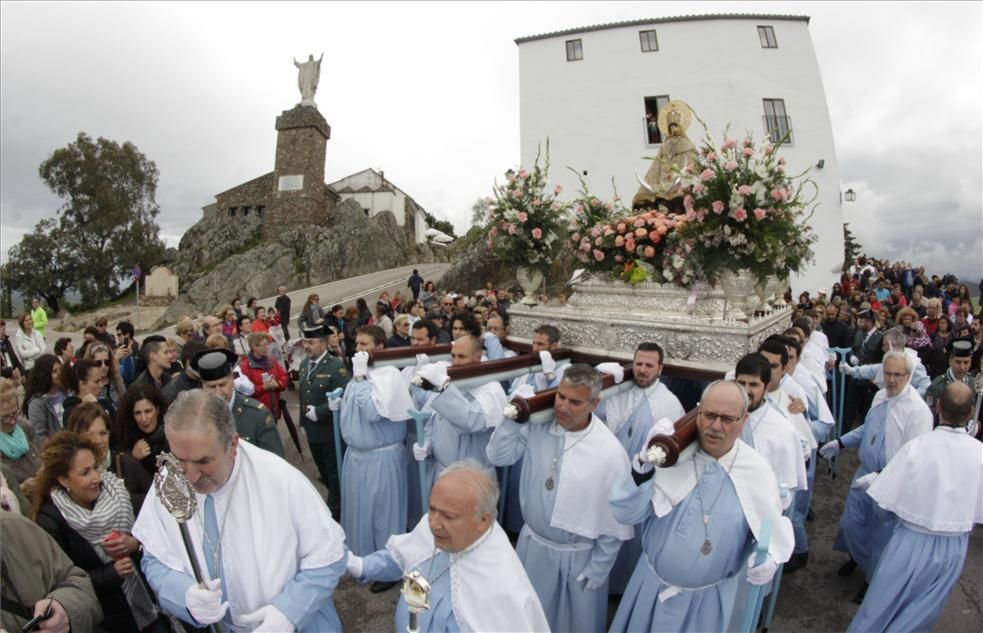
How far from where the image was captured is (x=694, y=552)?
2969 millimetres

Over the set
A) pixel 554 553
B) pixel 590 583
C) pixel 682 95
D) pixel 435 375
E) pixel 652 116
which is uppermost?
pixel 682 95

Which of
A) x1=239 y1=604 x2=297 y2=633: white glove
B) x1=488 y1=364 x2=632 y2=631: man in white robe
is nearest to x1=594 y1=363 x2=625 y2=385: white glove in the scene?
x1=488 y1=364 x2=632 y2=631: man in white robe

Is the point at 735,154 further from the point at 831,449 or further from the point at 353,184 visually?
→ the point at 353,184

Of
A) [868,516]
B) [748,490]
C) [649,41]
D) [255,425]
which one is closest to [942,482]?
[868,516]

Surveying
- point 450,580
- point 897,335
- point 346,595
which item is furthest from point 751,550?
point 897,335

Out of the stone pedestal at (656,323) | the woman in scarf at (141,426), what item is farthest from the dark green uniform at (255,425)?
the stone pedestal at (656,323)

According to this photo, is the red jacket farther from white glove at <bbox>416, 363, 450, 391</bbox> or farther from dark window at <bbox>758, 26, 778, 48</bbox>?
dark window at <bbox>758, 26, 778, 48</bbox>

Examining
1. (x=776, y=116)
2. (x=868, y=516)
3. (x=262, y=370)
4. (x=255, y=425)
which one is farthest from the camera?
(x=776, y=116)

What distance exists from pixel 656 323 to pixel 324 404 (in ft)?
12.3

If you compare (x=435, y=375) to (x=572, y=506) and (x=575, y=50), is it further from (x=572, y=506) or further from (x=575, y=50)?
(x=575, y=50)

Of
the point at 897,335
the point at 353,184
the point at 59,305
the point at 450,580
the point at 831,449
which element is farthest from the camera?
the point at 353,184

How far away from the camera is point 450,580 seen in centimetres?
237

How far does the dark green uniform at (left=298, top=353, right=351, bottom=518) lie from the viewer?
5672 millimetres

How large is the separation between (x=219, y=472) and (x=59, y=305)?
45785 millimetres
